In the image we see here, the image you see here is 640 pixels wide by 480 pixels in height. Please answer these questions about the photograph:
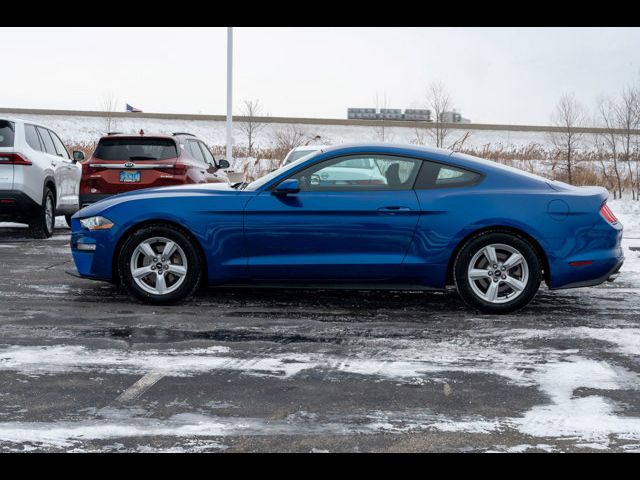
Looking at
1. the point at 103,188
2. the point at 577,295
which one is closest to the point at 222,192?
the point at 577,295

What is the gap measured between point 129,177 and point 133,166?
0.17m

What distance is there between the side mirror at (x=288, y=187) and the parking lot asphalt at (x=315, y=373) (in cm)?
102

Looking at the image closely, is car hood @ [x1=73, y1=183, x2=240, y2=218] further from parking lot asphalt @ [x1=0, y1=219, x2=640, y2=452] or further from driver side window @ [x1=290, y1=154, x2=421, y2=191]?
parking lot asphalt @ [x1=0, y1=219, x2=640, y2=452]

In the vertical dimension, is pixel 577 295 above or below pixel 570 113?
below

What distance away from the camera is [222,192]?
7484 mm

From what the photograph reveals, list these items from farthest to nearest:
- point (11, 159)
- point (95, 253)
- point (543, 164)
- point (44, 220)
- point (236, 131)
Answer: point (236, 131)
point (543, 164)
point (44, 220)
point (11, 159)
point (95, 253)

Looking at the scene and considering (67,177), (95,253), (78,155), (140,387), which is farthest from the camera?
(67,177)

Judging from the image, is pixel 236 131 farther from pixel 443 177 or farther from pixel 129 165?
pixel 443 177

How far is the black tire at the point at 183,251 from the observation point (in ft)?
24.2

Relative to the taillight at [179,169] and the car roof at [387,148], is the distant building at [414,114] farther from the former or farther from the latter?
the car roof at [387,148]

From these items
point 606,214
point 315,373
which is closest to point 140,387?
point 315,373

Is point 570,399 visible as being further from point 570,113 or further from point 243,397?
point 570,113

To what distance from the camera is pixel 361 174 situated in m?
7.34

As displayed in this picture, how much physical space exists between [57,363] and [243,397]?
1438mm
